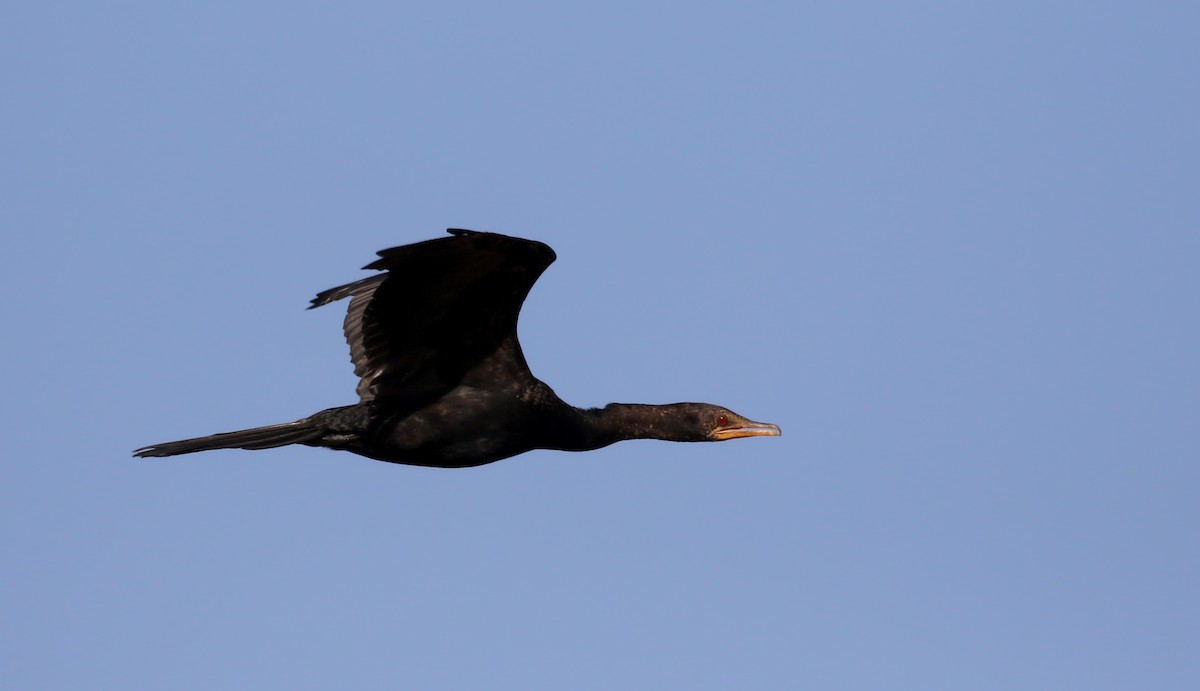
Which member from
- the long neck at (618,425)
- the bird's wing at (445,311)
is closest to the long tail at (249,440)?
the bird's wing at (445,311)

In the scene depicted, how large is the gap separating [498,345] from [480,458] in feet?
2.58

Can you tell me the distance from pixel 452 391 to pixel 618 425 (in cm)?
128

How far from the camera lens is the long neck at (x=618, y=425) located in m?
11.0

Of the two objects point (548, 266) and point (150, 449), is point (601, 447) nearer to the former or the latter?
point (548, 266)

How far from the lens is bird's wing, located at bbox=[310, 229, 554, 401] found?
9445mm

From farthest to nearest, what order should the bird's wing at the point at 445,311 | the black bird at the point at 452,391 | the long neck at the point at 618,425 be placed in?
the long neck at the point at 618,425
the black bird at the point at 452,391
the bird's wing at the point at 445,311

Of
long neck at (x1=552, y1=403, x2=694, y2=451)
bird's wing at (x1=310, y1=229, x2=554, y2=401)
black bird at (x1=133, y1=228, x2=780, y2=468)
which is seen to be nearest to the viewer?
bird's wing at (x1=310, y1=229, x2=554, y2=401)

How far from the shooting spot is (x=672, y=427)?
11312 millimetres

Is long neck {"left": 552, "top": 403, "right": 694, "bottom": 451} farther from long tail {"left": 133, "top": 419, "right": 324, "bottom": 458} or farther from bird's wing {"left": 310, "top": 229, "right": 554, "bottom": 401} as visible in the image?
long tail {"left": 133, "top": 419, "right": 324, "bottom": 458}

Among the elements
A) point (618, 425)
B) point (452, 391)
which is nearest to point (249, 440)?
point (452, 391)

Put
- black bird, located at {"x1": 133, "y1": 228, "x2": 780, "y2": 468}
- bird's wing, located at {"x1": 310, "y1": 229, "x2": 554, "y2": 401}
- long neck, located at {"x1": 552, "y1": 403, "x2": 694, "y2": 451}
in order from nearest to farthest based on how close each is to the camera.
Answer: bird's wing, located at {"x1": 310, "y1": 229, "x2": 554, "y2": 401}
black bird, located at {"x1": 133, "y1": 228, "x2": 780, "y2": 468}
long neck, located at {"x1": 552, "y1": 403, "x2": 694, "y2": 451}

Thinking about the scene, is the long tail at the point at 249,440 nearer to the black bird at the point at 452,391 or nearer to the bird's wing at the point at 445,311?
the black bird at the point at 452,391

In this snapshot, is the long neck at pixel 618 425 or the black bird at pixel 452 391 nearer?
the black bird at pixel 452 391

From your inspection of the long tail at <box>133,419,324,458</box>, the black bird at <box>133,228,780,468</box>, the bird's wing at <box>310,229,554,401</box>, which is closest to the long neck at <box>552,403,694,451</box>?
the black bird at <box>133,228,780,468</box>
